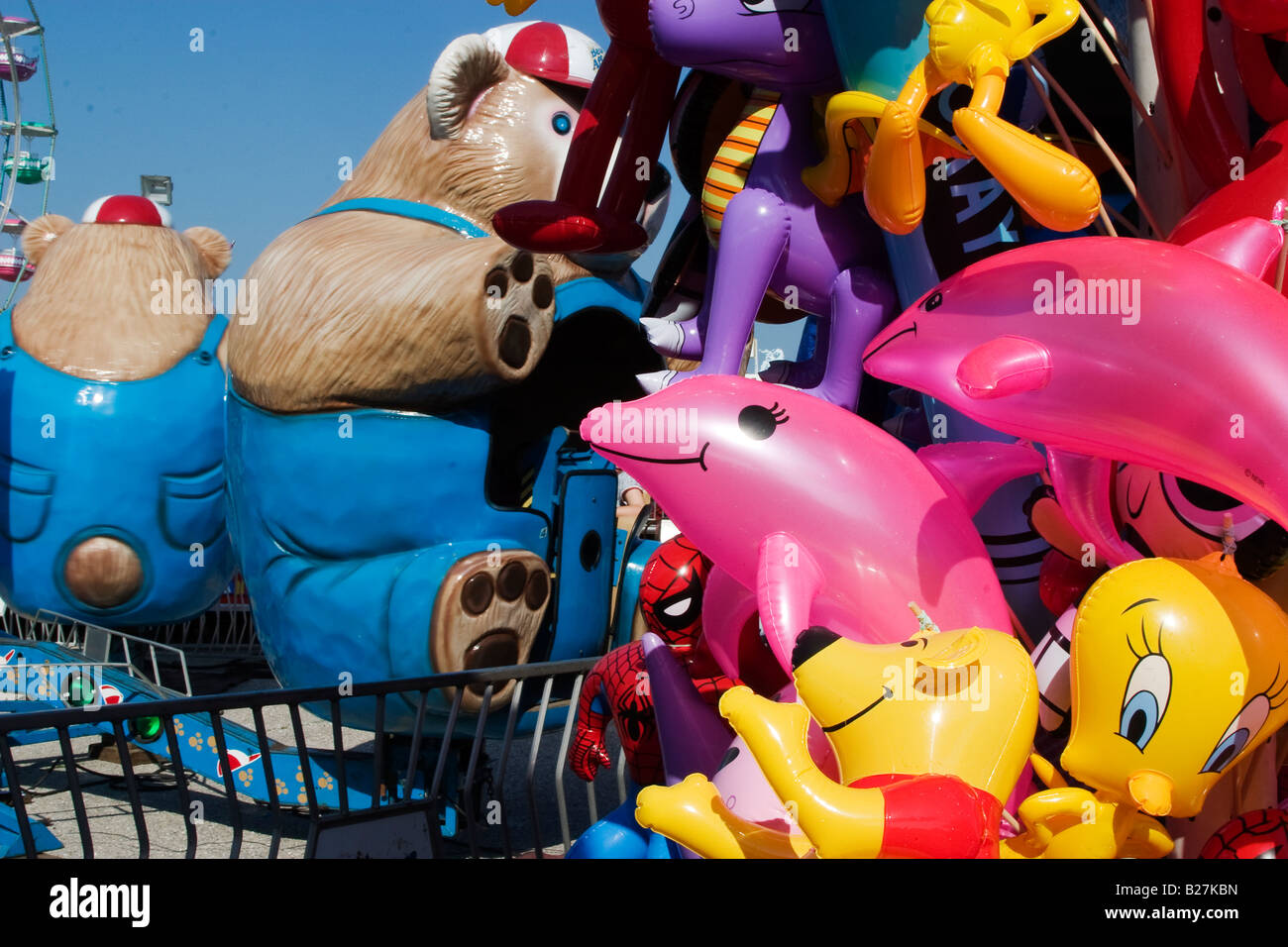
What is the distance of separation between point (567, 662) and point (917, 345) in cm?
202

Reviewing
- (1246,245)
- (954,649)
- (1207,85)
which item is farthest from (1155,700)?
(1207,85)

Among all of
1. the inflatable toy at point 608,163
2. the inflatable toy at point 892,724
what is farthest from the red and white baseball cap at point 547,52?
the inflatable toy at point 892,724

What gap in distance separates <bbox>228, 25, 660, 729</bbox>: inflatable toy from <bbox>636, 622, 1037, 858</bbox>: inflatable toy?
2.35 meters

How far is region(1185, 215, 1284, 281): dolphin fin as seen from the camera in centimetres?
178

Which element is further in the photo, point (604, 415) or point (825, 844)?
point (604, 415)

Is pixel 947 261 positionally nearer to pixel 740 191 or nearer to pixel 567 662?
pixel 740 191

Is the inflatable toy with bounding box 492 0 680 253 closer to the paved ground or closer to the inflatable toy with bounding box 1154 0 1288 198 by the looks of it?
the inflatable toy with bounding box 1154 0 1288 198

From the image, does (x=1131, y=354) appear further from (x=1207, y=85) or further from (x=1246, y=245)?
(x=1207, y=85)

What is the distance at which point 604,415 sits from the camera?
6.75 ft

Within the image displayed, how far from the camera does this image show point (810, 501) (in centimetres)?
193

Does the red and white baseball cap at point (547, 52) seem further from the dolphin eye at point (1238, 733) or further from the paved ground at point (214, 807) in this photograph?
the dolphin eye at point (1238, 733)

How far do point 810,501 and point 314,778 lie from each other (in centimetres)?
377

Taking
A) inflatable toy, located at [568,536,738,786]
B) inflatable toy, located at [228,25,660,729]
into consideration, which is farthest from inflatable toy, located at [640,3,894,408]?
inflatable toy, located at [228,25,660,729]
